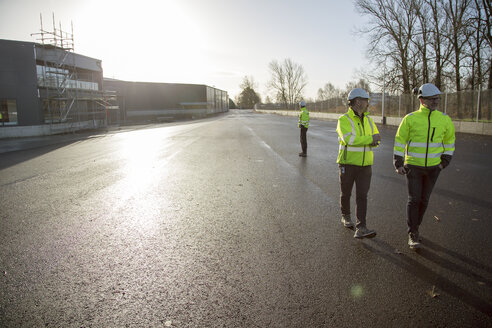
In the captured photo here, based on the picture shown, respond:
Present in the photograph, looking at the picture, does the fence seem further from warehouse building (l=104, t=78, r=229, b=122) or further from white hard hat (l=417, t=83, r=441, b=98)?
warehouse building (l=104, t=78, r=229, b=122)

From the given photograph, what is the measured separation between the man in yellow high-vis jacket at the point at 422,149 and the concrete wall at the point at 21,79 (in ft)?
80.6

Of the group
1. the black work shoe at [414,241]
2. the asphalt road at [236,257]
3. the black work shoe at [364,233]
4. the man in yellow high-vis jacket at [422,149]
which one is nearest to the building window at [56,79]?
the asphalt road at [236,257]

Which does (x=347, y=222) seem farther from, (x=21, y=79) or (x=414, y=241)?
(x=21, y=79)

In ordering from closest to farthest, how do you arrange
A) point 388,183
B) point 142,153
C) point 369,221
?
point 369,221 < point 388,183 < point 142,153

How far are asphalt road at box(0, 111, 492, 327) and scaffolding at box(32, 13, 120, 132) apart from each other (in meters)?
19.0

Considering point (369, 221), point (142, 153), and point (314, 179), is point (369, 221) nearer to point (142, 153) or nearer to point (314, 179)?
point (314, 179)

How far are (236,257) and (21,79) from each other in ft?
79.1

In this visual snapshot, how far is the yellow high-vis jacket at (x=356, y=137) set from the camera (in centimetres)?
450

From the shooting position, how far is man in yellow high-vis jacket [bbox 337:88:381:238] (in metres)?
4.48

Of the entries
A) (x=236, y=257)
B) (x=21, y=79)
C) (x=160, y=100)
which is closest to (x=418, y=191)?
(x=236, y=257)

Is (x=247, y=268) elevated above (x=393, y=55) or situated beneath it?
situated beneath

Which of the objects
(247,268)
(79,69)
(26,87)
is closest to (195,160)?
(247,268)

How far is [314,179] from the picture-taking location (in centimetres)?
851

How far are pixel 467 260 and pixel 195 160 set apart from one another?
897 cm
